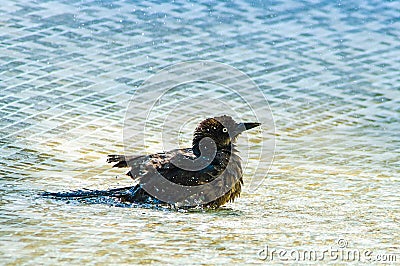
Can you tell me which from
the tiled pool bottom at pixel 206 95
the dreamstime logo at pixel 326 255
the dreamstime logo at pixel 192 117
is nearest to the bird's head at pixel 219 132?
the dreamstime logo at pixel 192 117

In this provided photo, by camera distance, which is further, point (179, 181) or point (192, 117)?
point (192, 117)

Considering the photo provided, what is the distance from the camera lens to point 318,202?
25.6ft

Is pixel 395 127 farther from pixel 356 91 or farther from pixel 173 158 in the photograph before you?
pixel 173 158

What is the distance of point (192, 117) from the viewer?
10.3 m

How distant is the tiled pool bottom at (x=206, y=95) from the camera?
22.0 feet

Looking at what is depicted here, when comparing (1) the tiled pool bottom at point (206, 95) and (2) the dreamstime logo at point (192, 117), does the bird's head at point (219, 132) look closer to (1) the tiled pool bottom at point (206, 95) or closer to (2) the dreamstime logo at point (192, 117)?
(2) the dreamstime logo at point (192, 117)

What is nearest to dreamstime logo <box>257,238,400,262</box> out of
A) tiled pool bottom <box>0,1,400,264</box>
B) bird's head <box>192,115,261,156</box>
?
tiled pool bottom <box>0,1,400,264</box>

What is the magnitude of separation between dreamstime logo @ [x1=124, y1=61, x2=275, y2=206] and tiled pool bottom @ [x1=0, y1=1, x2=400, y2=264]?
6.0 inches

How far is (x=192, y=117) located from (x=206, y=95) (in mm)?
748

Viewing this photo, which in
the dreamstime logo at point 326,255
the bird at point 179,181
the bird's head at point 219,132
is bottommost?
the dreamstime logo at point 326,255

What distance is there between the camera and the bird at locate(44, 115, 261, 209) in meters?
7.71

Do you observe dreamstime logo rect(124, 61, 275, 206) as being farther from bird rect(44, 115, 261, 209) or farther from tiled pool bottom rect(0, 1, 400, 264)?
tiled pool bottom rect(0, 1, 400, 264)

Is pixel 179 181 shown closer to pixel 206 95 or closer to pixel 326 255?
pixel 326 255

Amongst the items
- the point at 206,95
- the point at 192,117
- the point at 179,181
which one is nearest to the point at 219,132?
the point at 179,181
